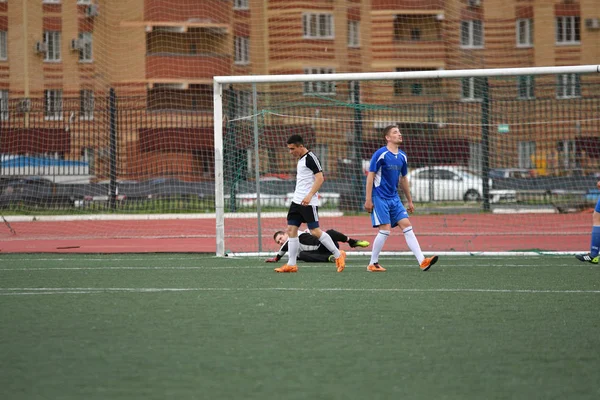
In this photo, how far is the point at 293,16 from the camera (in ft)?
109

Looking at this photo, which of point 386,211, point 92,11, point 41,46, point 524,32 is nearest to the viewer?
point 386,211

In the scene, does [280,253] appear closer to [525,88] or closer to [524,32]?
[525,88]

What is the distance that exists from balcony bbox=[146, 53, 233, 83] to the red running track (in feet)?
51.7

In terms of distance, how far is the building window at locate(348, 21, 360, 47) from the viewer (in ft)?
107

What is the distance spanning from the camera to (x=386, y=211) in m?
11.6

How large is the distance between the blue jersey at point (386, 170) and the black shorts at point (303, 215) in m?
0.83

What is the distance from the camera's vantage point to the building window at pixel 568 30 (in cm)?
3127

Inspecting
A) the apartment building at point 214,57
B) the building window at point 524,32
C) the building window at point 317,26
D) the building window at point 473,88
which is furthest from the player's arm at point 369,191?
the building window at point 317,26

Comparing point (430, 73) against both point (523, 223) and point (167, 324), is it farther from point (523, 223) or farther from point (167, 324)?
point (167, 324)

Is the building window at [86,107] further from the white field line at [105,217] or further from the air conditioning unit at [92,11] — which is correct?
the air conditioning unit at [92,11]

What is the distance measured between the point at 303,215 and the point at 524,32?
72.7 ft

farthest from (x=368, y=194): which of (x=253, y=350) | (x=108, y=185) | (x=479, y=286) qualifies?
(x=108, y=185)

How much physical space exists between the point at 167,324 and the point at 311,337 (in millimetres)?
1291

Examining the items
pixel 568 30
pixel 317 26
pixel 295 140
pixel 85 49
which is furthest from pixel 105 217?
pixel 568 30
